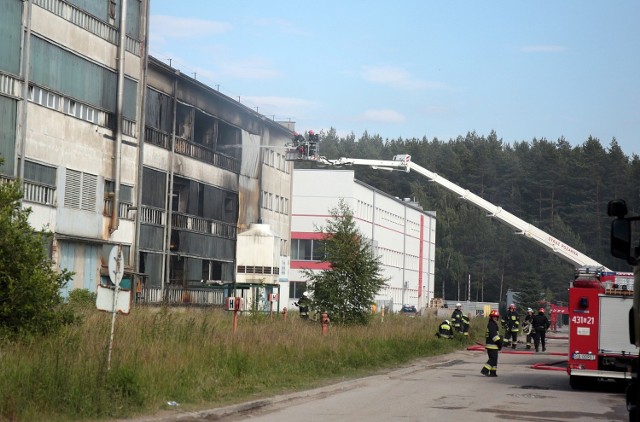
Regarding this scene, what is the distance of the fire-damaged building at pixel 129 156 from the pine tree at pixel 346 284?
24.7ft

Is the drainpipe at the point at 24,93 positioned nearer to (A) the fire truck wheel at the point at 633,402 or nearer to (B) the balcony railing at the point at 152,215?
(B) the balcony railing at the point at 152,215

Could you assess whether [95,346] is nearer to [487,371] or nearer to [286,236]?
[487,371]

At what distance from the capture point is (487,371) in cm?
2509

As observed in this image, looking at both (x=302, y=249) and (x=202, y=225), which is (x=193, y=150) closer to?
(x=202, y=225)

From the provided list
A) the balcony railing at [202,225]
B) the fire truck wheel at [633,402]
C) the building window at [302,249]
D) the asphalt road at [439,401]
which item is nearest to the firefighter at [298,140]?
the balcony railing at [202,225]

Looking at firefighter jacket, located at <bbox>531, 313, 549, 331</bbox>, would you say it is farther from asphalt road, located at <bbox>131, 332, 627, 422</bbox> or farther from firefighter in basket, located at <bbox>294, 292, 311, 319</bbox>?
A: asphalt road, located at <bbox>131, 332, 627, 422</bbox>

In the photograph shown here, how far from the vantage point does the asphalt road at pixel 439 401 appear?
15.3 metres

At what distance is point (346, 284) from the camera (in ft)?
110

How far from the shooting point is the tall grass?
1330 centimetres

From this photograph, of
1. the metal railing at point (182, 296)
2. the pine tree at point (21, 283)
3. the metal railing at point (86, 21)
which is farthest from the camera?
the metal railing at point (182, 296)

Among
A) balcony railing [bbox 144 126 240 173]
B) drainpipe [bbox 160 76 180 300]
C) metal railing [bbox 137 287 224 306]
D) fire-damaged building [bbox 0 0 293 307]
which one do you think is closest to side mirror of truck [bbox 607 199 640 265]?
fire-damaged building [bbox 0 0 293 307]

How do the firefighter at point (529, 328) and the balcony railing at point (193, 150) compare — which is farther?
the balcony railing at point (193, 150)

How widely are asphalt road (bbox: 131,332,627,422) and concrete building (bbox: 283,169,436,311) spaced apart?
47025 millimetres

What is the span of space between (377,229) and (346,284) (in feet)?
186
